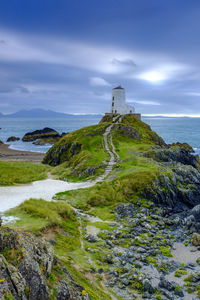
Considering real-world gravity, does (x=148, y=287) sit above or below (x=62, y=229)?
below

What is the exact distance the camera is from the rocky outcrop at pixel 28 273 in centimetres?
736

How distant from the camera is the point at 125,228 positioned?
22.1m

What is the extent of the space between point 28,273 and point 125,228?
15004mm

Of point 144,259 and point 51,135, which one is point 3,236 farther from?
point 51,135

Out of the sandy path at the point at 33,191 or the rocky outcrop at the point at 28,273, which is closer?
the rocky outcrop at the point at 28,273

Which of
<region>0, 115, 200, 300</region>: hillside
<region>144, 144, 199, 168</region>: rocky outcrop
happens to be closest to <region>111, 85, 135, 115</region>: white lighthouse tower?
<region>144, 144, 199, 168</region>: rocky outcrop

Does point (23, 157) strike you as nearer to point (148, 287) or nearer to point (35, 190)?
point (35, 190)

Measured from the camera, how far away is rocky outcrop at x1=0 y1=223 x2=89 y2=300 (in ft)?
24.1

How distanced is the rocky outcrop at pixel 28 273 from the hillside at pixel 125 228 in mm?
184

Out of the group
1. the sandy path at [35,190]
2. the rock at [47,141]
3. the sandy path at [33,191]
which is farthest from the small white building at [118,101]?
the sandy path at [33,191]

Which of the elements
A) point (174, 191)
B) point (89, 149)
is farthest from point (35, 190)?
point (89, 149)

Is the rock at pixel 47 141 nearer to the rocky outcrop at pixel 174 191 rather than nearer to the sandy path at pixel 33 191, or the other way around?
the sandy path at pixel 33 191

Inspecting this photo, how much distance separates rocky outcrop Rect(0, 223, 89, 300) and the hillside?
184 mm

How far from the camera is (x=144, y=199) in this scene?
1161 inches
